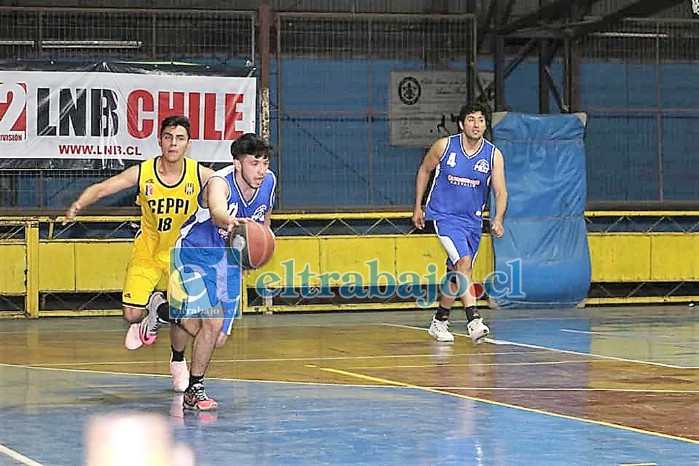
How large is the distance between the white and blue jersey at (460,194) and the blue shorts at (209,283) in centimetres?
555

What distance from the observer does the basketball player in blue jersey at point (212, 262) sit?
8.91m

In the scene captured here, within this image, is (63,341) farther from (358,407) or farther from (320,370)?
(358,407)

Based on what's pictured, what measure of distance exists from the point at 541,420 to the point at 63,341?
8.29 meters

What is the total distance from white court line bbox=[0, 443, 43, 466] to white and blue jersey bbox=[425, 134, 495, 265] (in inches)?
304

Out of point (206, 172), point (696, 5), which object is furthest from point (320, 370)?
point (696, 5)

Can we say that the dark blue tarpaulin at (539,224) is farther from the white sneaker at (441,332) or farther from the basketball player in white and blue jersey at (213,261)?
the basketball player in white and blue jersey at (213,261)

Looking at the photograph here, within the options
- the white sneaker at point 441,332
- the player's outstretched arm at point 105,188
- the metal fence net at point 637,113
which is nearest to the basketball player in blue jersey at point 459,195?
the white sneaker at point 441,332

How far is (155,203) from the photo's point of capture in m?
10.2

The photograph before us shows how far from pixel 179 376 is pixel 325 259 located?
10.9m

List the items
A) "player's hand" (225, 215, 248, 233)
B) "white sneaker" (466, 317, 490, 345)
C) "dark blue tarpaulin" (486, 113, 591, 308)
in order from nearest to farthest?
"player's hand" (225, 215, 248, 233) → "white sneaker" (466, 317, 490, 345) → "dark blue tarpaulin" (486, 113, 591, 308)

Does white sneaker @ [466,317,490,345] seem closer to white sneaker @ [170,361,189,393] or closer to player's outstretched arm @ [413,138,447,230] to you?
player's outstretched arm @ [413,138,447,230]

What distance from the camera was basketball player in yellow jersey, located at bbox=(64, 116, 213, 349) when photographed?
989 centimetres

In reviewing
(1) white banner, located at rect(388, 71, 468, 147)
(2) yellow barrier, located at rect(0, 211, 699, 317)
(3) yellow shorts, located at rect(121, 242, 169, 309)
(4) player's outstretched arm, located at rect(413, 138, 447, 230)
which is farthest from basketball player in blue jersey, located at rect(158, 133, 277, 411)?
(1) white banner, located at rect(388, 71, 468, 147)

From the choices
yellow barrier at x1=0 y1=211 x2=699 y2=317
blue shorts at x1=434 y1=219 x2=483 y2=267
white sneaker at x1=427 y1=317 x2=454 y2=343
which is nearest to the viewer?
blue shorts at x1=434 y1=219 x2=483 y2=267
